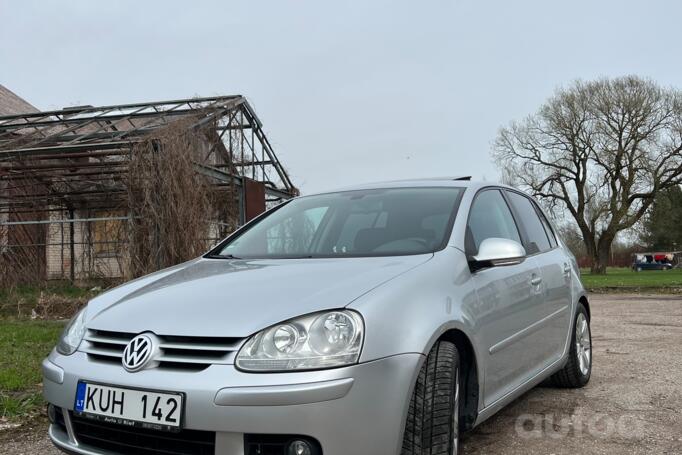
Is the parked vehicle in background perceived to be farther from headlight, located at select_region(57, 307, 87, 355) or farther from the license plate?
the license plate

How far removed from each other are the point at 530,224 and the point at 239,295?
2.59m

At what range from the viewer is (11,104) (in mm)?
19781

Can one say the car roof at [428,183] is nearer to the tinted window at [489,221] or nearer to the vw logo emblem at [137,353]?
the tinted window at [489,221]

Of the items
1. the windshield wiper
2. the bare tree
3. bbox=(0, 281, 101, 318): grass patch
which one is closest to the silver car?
the windshield wiper

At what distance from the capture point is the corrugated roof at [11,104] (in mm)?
18722

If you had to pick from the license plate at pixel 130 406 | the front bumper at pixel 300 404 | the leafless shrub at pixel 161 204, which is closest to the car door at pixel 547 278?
the front bumper at pixel 300 404

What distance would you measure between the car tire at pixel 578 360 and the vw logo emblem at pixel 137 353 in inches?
129

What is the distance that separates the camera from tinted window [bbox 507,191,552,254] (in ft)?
14.3

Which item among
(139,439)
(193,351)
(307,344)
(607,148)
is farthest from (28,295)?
(607,148)

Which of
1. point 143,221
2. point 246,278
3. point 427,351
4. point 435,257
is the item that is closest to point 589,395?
point 435,257

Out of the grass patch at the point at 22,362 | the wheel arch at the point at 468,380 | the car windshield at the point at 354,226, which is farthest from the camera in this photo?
the grass patch at the point at 22,362

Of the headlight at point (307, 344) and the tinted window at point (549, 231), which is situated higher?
the tinted window at point (549, 231)

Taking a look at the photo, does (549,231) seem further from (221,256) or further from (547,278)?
(221,256)

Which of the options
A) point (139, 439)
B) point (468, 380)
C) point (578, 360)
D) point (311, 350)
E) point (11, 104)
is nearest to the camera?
point (311, 350)
